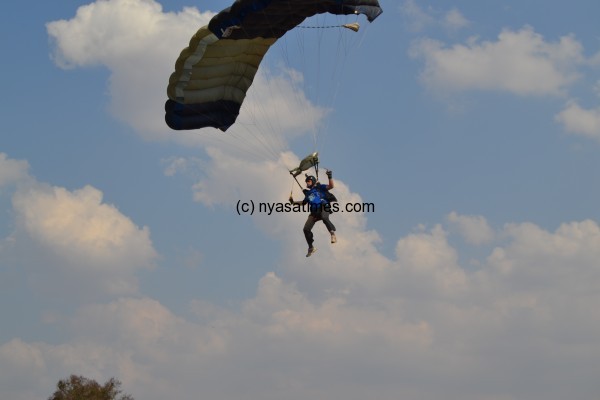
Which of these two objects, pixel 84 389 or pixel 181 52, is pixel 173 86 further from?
pixel 84 389

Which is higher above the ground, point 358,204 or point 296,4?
point 296,4

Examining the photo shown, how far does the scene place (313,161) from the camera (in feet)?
83.2

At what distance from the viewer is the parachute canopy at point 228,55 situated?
24.5 meters

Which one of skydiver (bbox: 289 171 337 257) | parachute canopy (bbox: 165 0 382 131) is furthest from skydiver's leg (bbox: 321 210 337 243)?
parachute canopy (bbox: 165 0 382 131)

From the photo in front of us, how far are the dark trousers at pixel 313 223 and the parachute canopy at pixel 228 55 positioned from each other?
4.25 metres

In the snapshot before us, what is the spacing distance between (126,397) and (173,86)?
2806 cm

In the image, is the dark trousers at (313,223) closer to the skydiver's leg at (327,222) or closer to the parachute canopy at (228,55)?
the skydiver's leg at (327,222)

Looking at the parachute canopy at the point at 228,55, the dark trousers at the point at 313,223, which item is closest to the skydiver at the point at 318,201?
the dark trousers at the point at 313,223

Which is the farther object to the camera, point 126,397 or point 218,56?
point 126,397

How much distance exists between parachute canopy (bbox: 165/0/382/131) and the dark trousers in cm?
425

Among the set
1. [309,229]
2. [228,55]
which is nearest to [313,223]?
[309,229]

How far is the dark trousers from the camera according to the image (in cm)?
2522

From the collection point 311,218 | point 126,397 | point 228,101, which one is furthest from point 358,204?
point 126,397

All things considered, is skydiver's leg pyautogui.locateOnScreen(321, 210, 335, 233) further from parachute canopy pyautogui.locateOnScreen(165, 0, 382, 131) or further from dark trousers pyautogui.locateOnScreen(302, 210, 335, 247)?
parachute canopy pyautogui.locateOnScreen(165, 0, 382, 131)
